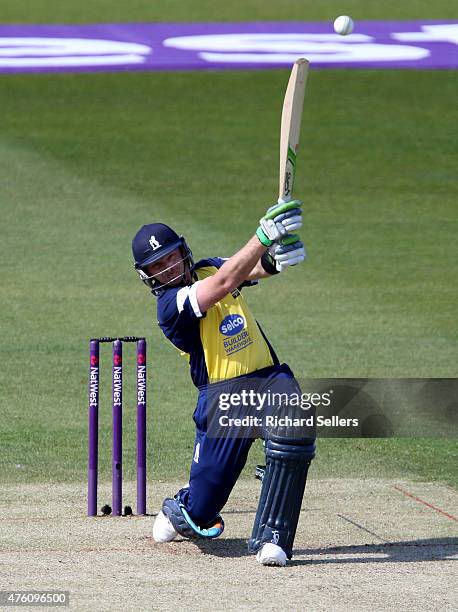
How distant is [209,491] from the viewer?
20.3 feet

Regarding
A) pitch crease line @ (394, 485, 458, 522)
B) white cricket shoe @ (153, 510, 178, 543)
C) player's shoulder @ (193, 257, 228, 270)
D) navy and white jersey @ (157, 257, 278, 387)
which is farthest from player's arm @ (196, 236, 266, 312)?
pitch crease line @ (394, 485, 458, 522)

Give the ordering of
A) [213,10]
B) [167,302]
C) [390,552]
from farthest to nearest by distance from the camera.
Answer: [213,10] → [390,552] → [167,302]

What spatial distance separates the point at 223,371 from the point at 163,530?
2.90 ft

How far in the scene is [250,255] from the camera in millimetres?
5789

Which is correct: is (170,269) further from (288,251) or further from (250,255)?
(288,251)

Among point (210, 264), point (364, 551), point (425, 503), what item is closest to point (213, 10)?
point (425, 503)

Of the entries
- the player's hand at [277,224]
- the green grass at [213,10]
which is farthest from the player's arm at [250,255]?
the green grass at [213,10]

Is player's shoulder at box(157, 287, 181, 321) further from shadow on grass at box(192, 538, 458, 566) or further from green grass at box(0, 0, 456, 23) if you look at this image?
green grass at box(0, 0, 456, 23)

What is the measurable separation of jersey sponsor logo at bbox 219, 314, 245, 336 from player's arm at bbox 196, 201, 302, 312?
23 cm

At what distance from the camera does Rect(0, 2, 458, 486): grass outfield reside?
9.40 metres

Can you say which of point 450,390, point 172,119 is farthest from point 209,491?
point 172,119

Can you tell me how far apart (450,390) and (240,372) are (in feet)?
12.5

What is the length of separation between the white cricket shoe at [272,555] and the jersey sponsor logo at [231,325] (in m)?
1.02

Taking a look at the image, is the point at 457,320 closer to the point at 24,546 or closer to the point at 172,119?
the point at 24,546
